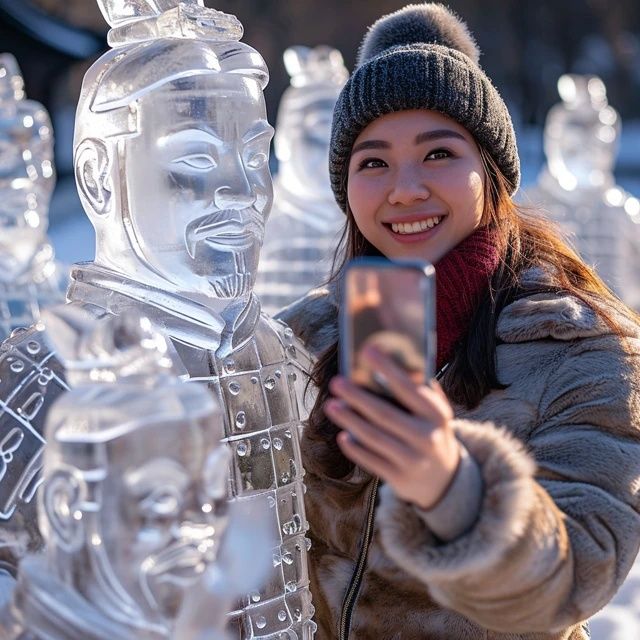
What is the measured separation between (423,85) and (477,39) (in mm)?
11331

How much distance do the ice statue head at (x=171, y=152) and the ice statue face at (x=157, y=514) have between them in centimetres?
52

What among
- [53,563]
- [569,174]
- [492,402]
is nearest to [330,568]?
[492,402]

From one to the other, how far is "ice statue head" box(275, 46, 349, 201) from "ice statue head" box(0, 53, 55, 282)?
1.41 metres

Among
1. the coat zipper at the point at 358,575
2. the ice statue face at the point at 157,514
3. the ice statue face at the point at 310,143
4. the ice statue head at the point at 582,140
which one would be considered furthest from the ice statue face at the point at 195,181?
the ice statue head at the point at 582,140

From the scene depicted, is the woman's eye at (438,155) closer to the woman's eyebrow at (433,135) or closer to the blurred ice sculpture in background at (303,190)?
the woman's eyebrow at (433,135)

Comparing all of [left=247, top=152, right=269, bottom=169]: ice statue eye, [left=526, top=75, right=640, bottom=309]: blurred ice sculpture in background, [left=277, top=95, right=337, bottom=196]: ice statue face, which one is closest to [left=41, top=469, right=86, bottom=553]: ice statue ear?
[left=247, top=152, right=269, bottom=169]: ice statue eye

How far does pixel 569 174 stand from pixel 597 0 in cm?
898

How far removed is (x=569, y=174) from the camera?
5695 mm

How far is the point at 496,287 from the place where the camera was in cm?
184

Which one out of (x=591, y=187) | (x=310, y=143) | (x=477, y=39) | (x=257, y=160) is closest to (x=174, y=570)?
(x=257, y=160)

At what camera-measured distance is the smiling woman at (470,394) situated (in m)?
1.23

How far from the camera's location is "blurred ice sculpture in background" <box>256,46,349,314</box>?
450 cm

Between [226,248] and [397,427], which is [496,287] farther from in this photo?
[397,427]

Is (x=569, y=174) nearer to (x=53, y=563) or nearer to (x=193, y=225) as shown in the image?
(x=193, y=225)
